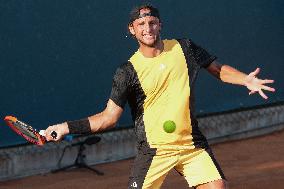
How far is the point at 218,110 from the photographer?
38.3 feet

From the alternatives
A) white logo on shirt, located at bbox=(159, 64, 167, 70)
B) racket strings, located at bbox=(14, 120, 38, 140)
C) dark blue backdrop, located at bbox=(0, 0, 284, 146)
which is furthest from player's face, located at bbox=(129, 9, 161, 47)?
dark blue backdrop, located at bbox=(0, 0, 284, 146)

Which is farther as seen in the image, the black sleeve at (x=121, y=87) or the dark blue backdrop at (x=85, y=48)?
the dark blue backdrop at (x=85, y=48)

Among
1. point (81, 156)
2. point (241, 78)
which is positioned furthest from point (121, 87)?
point (81, 156)

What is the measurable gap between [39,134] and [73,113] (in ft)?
16.2

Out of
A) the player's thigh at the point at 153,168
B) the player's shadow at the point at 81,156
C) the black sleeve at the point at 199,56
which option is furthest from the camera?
the player's shadow at the point at 81,156

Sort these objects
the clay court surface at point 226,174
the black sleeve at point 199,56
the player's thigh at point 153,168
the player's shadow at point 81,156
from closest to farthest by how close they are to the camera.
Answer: the player's thigh at point 153,168 → the black sleeve at point 199,56 → the clay court surface at point 226,174 → the player's shadow at point 81,156

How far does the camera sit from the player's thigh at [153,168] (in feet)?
17.3

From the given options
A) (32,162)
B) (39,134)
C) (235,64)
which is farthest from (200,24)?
(39,134)

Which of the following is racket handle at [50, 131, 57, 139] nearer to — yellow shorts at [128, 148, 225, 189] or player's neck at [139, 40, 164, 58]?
yellow shorts at [128, 148, 225, 189]

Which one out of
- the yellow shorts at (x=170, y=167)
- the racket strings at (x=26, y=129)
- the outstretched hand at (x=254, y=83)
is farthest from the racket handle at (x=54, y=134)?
the outstretched hand at (x=254, y=83)

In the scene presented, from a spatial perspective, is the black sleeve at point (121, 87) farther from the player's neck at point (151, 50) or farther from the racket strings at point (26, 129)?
the racket strings at point (26, 129)

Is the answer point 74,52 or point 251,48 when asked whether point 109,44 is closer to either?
point 74,52

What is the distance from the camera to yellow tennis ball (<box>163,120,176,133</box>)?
523 centimetres

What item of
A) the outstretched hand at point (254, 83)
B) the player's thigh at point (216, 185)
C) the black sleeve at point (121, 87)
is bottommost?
the player's thigh at point (216, 185)
